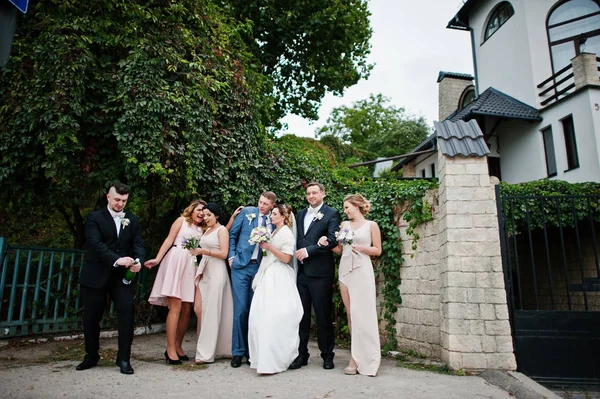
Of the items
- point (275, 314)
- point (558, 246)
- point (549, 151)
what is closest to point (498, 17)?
point (549, 151)

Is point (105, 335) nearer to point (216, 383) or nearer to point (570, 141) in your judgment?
point (216, 383)

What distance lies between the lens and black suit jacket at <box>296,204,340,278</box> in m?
5.00

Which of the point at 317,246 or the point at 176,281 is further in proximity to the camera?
the point at 176,281

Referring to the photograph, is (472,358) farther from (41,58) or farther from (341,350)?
(41,58)

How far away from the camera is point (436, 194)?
600 centimetres

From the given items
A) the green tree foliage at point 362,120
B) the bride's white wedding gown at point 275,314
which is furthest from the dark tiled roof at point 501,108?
the green tree foliage at point 362,120

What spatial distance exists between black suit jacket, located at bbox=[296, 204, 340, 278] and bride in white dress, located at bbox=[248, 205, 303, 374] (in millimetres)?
182

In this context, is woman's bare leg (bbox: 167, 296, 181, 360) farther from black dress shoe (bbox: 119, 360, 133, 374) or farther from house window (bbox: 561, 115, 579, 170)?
house window (bbox: 561, 115, 579, 170)

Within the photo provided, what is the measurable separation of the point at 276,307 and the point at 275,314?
0.27 ft

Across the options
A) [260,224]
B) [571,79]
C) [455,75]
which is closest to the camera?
[260,224]

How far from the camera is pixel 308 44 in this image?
12.8m

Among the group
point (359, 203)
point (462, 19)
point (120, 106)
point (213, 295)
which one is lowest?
point (213, 295)

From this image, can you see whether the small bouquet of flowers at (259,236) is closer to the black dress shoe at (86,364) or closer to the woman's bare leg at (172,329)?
the woman's bare leg at (172,329)

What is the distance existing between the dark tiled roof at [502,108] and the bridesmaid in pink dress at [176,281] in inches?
461
